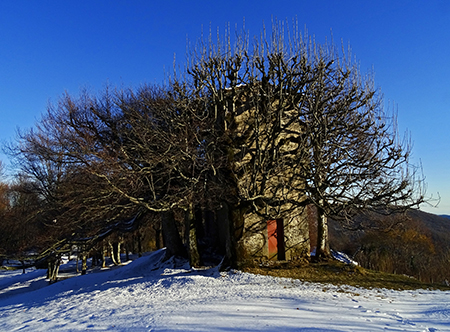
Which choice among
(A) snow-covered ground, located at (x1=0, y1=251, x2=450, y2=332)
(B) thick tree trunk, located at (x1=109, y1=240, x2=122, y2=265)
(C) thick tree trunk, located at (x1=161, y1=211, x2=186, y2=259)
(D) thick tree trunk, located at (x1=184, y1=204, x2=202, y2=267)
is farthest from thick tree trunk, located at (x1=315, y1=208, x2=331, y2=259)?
(B) thick tree trunk, located at (x1=109, y1=240, x2=122, y2=265)

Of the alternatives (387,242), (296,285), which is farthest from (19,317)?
(387,242)

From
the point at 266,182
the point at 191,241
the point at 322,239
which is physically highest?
the point at 266,182

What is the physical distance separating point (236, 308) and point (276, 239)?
6171 millimetres

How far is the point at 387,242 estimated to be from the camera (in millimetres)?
31781

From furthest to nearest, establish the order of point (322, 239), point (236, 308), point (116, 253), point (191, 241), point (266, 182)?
point (116, 253) → point (191, 241) → point (322, 239) → point (266, 182) → point (236, 308)

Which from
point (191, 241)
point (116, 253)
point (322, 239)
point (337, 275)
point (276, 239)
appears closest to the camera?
point (337, 275)

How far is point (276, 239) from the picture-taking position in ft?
43.0

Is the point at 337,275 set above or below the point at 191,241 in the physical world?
below

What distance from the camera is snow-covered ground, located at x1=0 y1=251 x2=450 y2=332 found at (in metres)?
6.11

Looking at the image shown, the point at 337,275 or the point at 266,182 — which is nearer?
the point at 337,275

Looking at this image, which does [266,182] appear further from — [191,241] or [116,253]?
[116,253]

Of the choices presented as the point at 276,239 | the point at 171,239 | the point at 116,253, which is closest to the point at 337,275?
the point at 276,239

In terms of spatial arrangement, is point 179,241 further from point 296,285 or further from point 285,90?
point 285,90

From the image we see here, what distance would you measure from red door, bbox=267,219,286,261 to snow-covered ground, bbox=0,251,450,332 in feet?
7.34
